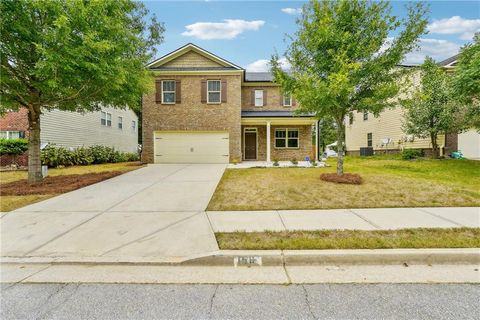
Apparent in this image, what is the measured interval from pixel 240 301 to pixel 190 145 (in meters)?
13.5

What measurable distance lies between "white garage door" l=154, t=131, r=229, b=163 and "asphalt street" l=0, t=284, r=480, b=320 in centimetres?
1274

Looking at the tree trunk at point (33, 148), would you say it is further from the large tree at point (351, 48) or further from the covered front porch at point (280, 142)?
the covered front porch at point (280, 142)

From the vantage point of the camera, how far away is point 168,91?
1539 cm

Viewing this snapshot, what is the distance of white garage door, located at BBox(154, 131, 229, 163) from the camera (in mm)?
15438

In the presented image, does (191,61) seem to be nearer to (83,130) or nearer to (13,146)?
(83,130)

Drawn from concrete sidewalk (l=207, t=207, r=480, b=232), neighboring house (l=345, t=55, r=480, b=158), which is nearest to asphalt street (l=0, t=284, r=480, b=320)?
concrete sidewalk (l=207, t=207, r=480, b=232)

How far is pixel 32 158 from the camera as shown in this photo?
8633 millimetres

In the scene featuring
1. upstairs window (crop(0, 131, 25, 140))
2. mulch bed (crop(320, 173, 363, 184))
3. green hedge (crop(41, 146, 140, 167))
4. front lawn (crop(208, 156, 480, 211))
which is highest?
upstairs window (crop(0, 131, 25, 140))

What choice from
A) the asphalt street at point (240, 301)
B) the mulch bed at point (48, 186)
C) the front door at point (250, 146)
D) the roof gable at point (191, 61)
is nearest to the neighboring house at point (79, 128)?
the mulch bed at point (48, 186)

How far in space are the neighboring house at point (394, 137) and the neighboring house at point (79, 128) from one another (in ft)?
63.4

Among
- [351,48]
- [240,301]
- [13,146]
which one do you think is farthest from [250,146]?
[240,301]

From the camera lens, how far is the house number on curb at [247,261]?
11.0 ft

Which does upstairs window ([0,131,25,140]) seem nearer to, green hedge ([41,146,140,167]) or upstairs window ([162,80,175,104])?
green hedge ([41,146,140,167])

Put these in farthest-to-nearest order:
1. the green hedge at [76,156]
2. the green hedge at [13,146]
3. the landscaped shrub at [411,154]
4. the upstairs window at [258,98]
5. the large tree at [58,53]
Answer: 1. the upstairs window at [258,98]
2. the landscaped shrub at [411,154]
3. the green hedge at [76,156]
4. the green hedge at [13,146]
5. the large tree at [58,53]
